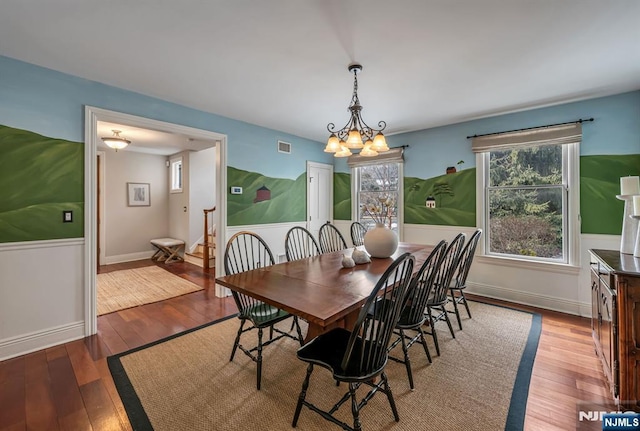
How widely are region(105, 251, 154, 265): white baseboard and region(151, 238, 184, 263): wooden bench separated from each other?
17 centimetres

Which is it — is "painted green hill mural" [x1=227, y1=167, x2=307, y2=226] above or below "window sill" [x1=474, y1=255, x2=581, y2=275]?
above

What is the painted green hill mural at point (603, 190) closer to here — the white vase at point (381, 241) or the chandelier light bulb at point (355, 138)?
the white vase at point (381, 241)

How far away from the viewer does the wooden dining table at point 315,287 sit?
1.44 meters

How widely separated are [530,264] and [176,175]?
6797mm

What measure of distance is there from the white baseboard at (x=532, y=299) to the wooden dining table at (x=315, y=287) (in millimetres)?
2081

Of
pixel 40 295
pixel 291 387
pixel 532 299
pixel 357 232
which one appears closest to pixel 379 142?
pixel 291 387

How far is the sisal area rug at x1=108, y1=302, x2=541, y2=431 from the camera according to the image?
1.63 meters

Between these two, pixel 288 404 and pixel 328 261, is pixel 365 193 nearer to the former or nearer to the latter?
pixel 328 261

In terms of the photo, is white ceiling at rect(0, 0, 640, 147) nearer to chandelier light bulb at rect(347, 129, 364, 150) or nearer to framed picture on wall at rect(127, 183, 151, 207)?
chandelier light bulb at rect(347, 129, 364, 150)

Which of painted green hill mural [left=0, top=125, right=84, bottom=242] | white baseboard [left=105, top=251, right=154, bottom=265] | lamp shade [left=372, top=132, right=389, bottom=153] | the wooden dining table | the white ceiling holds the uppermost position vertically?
the white ceiling

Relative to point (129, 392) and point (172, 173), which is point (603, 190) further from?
point (172, 173)

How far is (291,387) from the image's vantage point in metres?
1.93

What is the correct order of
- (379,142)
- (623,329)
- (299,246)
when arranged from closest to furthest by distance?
(623,329) < (379,142) < (299,246)

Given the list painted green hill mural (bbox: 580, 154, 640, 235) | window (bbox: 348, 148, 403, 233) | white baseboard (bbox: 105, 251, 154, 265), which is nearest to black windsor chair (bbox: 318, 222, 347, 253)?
window (bbox: 348, 148, 403, 233)
